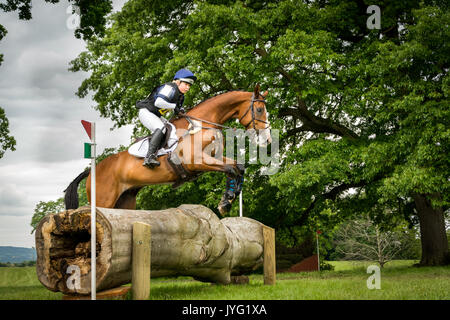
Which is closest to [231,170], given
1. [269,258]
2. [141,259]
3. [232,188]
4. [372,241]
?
[232,188]

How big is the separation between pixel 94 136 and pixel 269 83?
873 centimetres

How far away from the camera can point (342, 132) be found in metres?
14.6

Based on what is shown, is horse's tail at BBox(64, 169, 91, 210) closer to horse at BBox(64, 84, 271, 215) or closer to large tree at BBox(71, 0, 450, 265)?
horse at BBox(64, 84, 271, 215)

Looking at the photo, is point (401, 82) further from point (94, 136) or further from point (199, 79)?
point (94, 136)

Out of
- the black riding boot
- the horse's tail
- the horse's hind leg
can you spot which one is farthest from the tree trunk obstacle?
the horse's tail

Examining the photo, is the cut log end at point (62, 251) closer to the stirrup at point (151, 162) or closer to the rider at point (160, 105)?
the stirrup at point (151, 162)

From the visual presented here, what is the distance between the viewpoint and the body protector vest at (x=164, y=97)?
21.1 ft

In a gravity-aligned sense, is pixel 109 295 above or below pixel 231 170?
below

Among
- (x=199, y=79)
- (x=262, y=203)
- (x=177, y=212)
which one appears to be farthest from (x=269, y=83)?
(x=177, y=212)

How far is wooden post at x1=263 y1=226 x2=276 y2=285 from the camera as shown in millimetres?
7375

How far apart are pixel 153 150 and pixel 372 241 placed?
23.4m

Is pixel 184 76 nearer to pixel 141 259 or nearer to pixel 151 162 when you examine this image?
pixel 151 162

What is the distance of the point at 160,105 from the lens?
646 centimetres
